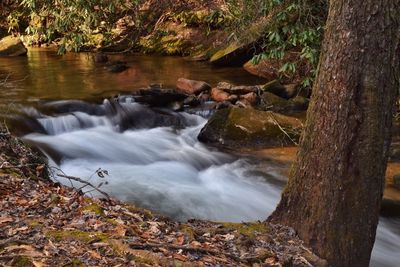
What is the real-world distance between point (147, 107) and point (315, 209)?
8.32 metres

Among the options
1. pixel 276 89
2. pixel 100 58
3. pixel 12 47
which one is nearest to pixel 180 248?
pixel 276 89

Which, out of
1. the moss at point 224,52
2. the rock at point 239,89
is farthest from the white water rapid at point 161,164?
the moss at point 224,52

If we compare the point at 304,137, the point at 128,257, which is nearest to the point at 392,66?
the point at 304,137

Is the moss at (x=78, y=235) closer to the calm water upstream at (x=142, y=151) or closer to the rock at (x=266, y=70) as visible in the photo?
the calm water upstream at (x=142, y=151)

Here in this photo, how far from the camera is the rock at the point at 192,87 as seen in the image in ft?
41.0

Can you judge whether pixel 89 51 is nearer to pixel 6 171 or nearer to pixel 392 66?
pixel 6 171

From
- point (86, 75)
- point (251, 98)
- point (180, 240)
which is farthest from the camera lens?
point (86, 75)

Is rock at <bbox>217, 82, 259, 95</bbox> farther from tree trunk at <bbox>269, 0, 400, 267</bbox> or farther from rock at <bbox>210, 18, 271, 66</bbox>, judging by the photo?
tree trunk at <bbox>269, 0, 400, 267</bbox>

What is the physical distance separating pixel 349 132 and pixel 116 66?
1337cm

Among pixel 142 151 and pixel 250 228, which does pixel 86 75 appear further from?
pixel 250 228

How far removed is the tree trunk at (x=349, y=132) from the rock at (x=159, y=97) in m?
8.24

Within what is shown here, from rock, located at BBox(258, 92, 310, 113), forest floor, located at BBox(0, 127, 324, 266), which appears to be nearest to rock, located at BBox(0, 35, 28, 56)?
rock, located at BBox(258, 92, 310, 113)

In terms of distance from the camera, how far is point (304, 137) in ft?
12.6

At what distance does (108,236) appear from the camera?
3209 mm
